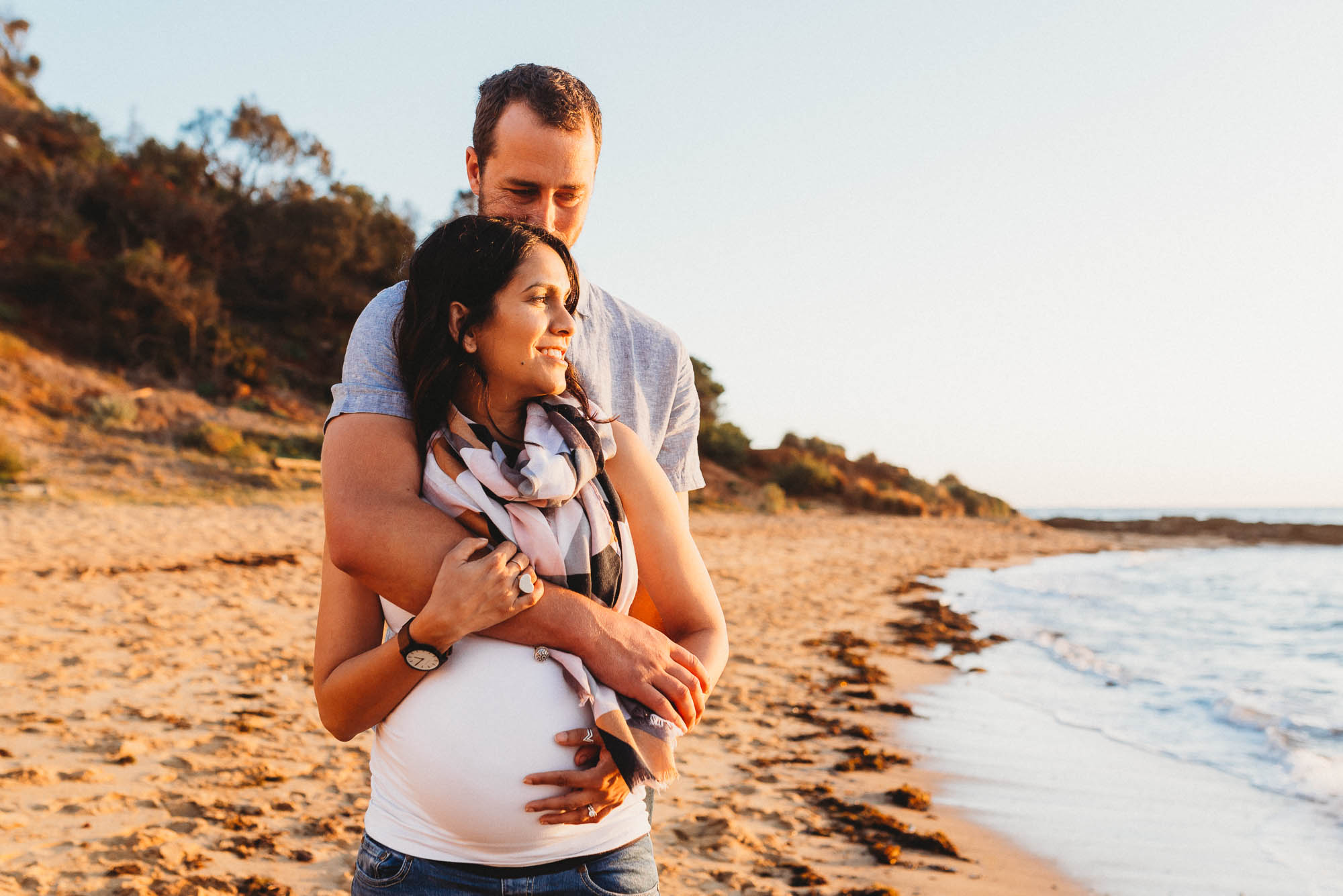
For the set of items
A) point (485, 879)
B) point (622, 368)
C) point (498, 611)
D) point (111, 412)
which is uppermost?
point (111, 412)

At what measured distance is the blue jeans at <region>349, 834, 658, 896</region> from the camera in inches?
53.2

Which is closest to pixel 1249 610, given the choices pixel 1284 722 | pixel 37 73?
pixel 1284 722

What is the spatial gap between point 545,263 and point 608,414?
0.36m

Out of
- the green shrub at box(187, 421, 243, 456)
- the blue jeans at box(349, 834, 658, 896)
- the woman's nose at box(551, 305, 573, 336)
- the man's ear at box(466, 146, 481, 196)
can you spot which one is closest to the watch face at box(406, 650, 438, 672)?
the blue jeans at box(349, 834, 658, 896)

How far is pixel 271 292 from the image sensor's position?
90.7 feet

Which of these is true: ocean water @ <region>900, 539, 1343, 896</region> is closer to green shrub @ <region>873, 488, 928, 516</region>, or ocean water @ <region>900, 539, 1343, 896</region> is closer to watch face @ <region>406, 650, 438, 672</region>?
watch face @ <region>406, 650, 438, 672</region>

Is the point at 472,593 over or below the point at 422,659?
over

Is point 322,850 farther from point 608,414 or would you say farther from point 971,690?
point 971,690

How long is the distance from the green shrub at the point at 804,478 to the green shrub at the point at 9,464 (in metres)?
21.7

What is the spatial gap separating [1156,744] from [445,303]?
6.02 m

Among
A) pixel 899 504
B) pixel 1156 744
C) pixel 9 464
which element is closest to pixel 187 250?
pixel 9 464

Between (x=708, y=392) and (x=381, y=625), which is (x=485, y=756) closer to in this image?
(x=381, y=625)

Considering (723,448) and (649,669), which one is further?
(723,448)

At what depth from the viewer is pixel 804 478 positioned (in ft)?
98.6
